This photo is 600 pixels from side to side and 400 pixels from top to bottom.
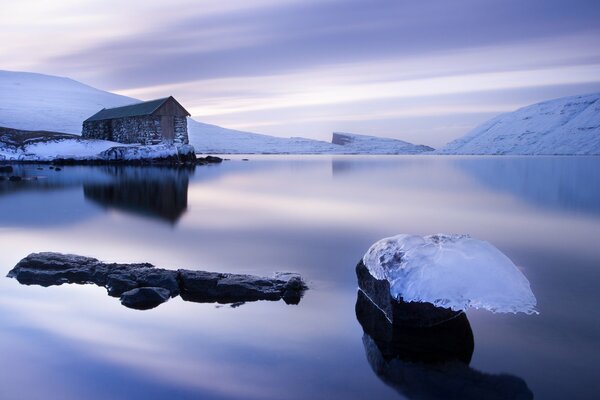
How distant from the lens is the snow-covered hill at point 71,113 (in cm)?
9700

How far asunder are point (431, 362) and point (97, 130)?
205 feet

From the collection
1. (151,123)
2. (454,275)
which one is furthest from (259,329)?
(151,123)

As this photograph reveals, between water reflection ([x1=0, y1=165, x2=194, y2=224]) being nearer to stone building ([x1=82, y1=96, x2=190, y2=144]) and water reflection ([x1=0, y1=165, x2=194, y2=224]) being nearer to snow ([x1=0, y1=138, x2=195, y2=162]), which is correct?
snow ([x1=0, y1=138, x2=195, y2=162])

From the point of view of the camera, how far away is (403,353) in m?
6.02

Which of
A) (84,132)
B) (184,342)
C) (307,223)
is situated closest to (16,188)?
(307,223)

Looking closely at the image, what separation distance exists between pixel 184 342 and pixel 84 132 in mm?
65295

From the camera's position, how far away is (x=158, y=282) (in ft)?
26.9

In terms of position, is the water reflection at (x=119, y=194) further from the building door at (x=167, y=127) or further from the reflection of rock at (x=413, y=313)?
the building door at (x=167, y=127)

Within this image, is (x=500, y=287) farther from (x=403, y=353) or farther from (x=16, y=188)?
(x=16, y=188)

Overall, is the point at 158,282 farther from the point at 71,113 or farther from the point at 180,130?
the point at 71,113

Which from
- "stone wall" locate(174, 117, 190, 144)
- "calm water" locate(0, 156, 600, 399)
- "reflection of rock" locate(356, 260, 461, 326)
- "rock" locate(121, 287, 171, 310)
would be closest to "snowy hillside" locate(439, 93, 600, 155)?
"stone wall" locate(174, 117, 190, 144)

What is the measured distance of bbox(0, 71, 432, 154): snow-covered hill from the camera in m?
97.0

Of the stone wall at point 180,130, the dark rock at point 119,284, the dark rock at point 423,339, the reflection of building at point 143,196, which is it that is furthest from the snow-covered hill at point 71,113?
the dark rock at point 423,339

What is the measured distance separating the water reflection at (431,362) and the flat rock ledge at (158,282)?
1681 mm
